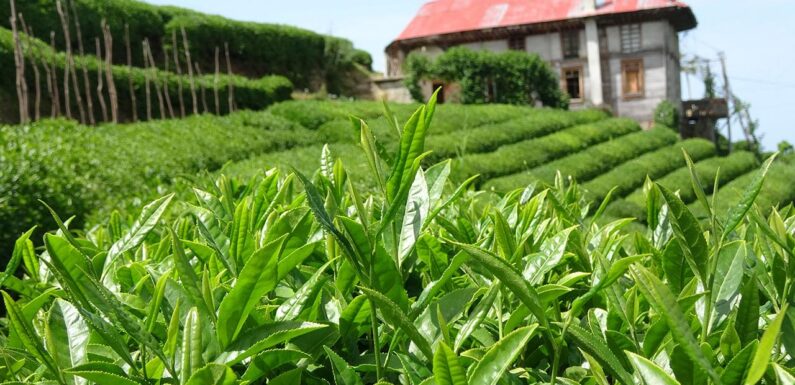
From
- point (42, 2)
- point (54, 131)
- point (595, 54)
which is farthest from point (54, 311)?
point (595, 54)

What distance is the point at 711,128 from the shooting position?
30.4 m

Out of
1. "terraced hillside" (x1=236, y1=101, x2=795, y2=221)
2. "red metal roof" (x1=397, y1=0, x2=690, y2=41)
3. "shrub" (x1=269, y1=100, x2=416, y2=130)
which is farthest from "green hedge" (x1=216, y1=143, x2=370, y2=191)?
"red metal roof" (x1=397, y1=0, x2=690, y2=41)

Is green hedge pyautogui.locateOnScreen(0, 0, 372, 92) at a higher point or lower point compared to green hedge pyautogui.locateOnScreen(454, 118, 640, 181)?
higher

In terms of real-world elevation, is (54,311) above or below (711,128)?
above

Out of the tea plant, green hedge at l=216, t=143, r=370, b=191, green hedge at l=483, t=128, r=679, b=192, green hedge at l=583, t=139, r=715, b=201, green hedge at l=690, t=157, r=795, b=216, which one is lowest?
green hedge at l=690, t=157, r=795, b=216

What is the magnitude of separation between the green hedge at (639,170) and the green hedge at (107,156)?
6.73 metres

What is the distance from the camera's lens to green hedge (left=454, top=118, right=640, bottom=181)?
56.3 ft

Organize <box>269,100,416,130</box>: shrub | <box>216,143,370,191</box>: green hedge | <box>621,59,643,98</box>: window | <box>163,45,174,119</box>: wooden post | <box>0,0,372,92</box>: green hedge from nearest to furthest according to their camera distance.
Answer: <box>216,143,370,191</box>: green hedge < <box>269,100,416,130</box>: shrub < <box>163,45,174,119</box>: wooden post < <box>0,0,372,92</box>: green hedge < <box>621,59,643,98</box>: window

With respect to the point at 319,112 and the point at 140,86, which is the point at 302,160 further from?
the point at 140,86

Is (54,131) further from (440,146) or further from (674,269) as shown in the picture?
(674,269)

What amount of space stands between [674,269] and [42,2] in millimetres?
22738

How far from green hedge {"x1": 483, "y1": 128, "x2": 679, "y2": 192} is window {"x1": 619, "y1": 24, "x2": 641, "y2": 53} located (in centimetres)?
434

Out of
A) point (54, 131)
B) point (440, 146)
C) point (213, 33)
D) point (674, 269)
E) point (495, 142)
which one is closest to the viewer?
point (674, 269)

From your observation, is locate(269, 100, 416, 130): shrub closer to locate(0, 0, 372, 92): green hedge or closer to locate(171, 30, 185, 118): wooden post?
locate(171, 30, 185, 118): wooden post
